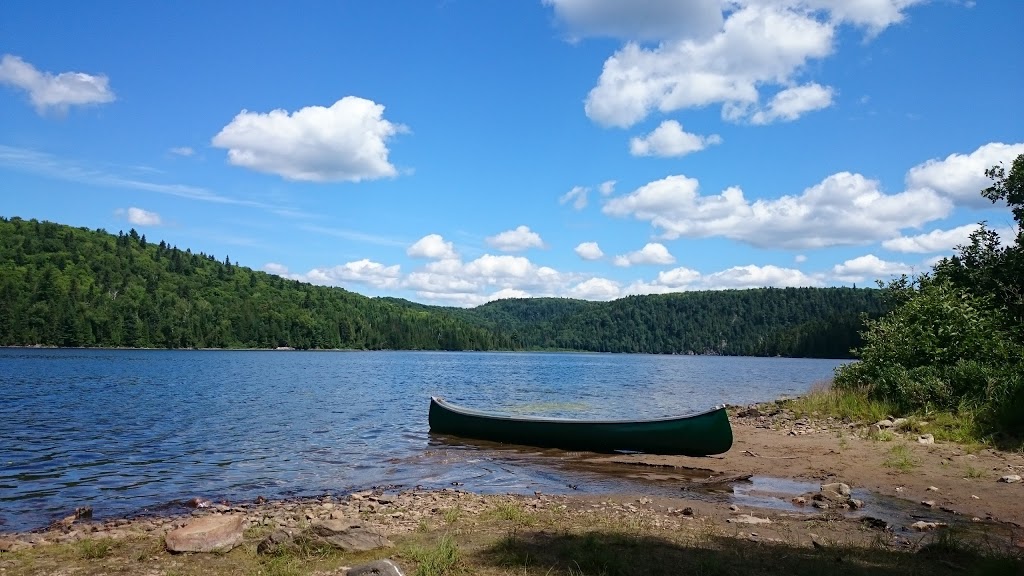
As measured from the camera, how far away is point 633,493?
41.7 ft

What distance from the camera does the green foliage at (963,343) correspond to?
54.4 ft

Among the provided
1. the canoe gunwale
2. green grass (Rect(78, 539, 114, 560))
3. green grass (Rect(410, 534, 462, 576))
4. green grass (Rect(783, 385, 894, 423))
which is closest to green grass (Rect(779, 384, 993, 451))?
green grass (Rect(783, 385, 894, 423))

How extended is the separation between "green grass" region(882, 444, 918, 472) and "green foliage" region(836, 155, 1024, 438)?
2.27 m

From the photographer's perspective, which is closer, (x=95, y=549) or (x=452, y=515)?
(x=95, y=549)

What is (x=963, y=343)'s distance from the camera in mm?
19750

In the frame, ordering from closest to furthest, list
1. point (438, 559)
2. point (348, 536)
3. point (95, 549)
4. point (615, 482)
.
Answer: point (438, 559), point (348, 536), point (95, 549), point (615, 482)

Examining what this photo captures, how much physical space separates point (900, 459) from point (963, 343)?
820 cm

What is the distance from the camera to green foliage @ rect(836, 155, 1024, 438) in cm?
1658

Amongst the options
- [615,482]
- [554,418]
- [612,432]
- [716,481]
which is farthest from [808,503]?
[554,418]

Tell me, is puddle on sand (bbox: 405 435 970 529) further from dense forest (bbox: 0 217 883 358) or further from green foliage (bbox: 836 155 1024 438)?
dense forest (bbox: 0 217 883 358)

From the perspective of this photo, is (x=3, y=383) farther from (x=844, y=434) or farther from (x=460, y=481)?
(x=844, y=434)

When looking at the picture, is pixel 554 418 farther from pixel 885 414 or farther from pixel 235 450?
pixel 885 414

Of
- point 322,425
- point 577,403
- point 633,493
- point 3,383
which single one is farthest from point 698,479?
point 3,383

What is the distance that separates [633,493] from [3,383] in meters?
45.8
